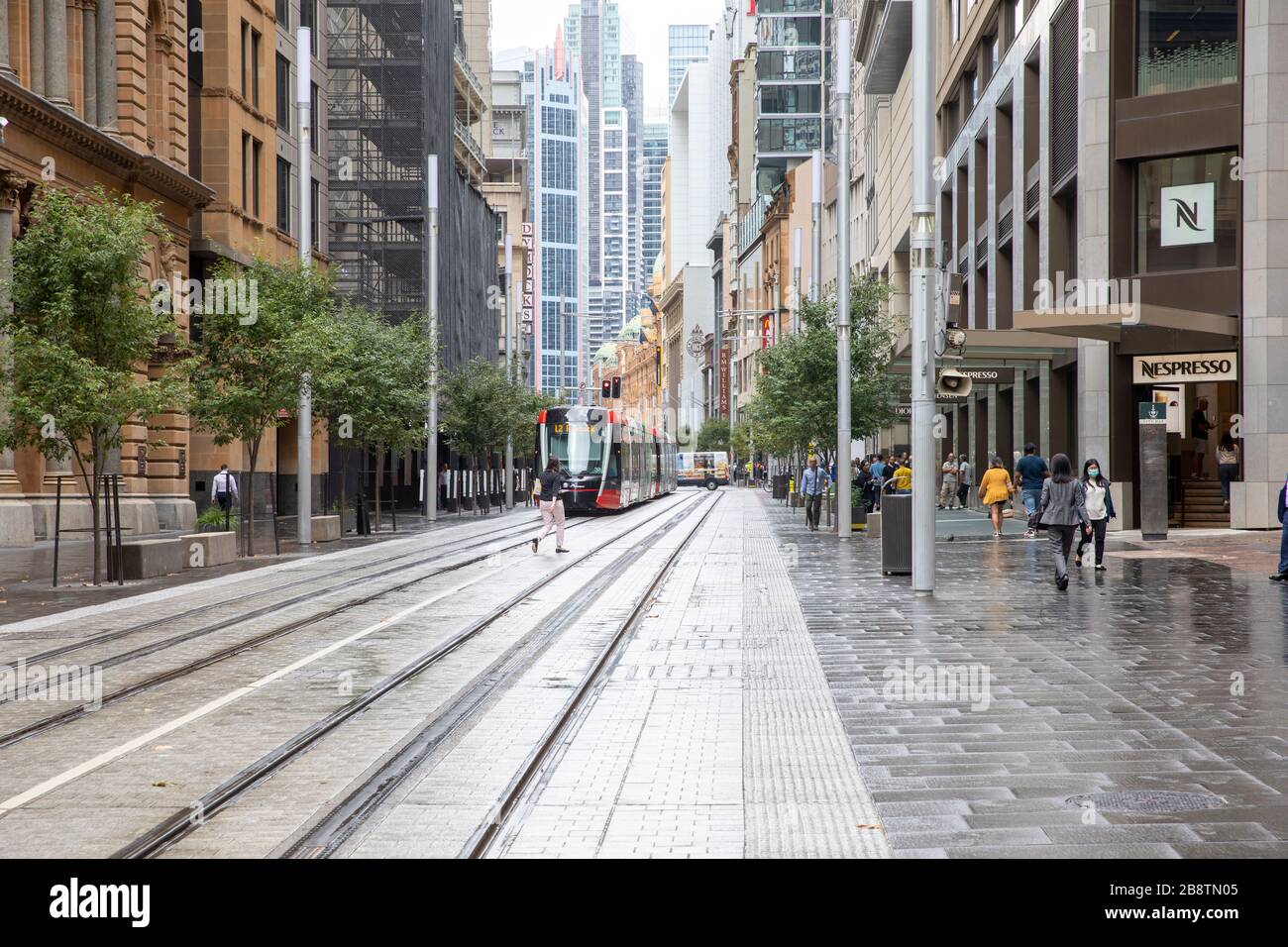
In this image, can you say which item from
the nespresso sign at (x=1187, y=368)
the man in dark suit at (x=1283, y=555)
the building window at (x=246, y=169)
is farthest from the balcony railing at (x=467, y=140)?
the man in dark suit at (x=1283, y=555)

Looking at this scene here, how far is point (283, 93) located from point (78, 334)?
31.7 metres

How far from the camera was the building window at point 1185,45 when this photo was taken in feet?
102

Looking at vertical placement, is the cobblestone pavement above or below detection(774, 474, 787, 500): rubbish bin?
below

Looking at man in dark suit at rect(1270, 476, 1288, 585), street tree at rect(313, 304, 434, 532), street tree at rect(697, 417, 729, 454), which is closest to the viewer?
man in dark suit at rect(1270, 476, 1288, 585)

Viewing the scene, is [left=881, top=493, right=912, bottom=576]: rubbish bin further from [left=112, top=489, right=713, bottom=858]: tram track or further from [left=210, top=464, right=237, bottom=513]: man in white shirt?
[left=210, top=464, right=237, bottom=513]: man in white shirt

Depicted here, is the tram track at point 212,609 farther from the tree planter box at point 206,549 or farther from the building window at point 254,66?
the building window at point 254,66

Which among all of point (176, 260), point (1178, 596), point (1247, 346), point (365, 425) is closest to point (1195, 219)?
point (1247, 346)

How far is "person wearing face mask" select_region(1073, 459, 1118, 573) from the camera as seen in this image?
840 inches

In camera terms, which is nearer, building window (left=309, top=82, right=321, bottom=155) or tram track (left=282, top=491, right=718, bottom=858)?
tram track (left=282, top=491, right=718, bottom=858)

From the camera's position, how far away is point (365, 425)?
35.7 m

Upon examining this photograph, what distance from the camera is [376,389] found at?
115 feet

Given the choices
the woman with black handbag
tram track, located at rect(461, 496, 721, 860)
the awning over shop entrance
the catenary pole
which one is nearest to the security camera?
the woman with black handbag

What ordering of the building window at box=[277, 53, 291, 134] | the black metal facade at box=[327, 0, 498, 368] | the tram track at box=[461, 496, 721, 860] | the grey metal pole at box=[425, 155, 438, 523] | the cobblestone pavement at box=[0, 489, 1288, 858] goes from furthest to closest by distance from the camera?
the black metal facade at box=[327, 0, 498, 368]
the building window at box=[277, 53, 291, 134]
the grey metal pole at box=[425, 155, 438, 523]
the cobblestone pavement at box=[0, 489, 1288, 858]
the tram track at box=[461, 496, 721, 860]

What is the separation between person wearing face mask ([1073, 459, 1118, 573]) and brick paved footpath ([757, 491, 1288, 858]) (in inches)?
101
